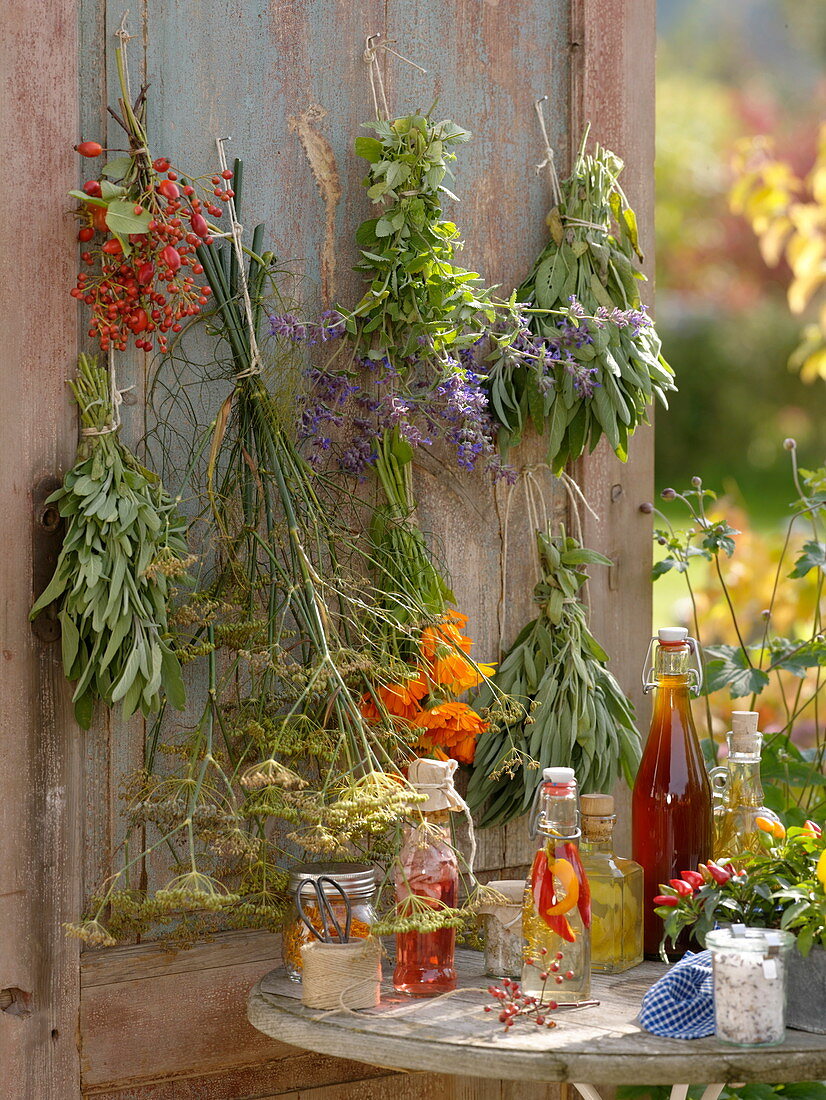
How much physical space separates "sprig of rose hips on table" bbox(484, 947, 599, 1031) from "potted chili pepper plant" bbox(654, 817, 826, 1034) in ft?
0.44

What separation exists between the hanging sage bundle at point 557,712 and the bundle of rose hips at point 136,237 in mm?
699

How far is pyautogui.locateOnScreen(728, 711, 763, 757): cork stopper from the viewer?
1.66 m

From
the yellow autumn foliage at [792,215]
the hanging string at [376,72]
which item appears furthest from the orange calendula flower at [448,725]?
the yellow autumn foliage at [792,215]

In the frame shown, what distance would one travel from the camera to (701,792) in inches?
67.5

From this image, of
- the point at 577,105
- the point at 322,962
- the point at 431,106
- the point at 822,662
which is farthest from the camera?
the point at 822,662

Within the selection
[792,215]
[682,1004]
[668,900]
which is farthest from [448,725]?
[792,215]

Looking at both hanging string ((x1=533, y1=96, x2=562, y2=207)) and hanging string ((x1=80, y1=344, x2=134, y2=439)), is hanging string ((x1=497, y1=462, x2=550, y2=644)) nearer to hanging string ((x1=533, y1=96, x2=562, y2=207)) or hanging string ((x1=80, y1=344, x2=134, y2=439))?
hanging string ((x1=533, y1=96, x2=562, y2=207))

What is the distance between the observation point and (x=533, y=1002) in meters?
1.45

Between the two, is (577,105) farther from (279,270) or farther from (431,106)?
(279,270)

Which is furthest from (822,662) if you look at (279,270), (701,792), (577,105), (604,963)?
(279,270)

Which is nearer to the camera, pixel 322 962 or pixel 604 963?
pixel 322 962

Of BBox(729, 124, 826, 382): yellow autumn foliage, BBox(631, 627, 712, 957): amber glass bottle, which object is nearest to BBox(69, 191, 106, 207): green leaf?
BBox(631, 627, 712, 957): amber glass bottle

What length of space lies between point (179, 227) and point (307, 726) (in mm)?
613

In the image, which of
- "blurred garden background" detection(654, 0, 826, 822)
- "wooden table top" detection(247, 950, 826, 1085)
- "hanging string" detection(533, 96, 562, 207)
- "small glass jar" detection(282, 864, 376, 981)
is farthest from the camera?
Result: "blurred garden background" detection(654, 0, 826, 822)
